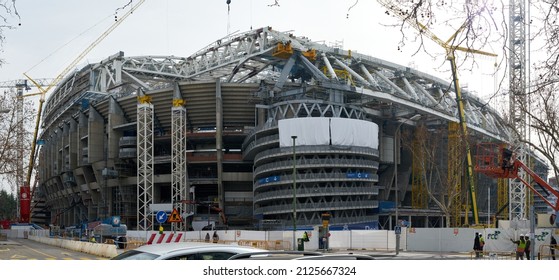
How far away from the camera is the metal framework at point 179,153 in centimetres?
9038

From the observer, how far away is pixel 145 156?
92188mm

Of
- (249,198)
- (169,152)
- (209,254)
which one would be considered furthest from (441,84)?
(209,254)

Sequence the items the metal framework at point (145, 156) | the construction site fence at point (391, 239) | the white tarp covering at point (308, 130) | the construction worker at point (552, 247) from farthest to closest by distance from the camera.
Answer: the metal framework at point (145, 156) → the white tarp covering at point (308, 130) → the construction site fence at point (391, 239) → the construction worker at point (552, 247)

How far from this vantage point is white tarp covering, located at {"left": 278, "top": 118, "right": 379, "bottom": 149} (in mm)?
85250

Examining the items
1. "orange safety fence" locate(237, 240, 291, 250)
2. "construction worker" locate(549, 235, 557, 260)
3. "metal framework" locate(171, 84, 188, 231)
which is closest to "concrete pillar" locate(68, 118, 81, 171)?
"metal framework" locate(171, 84, 188, 231)

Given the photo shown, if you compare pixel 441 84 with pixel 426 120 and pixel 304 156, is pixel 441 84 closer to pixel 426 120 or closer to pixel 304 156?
pixel 426 120

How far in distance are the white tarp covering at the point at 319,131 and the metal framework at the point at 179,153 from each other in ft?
46.2

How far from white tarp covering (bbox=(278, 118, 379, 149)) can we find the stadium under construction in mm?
140

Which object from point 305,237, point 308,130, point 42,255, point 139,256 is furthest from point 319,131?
point 139,256

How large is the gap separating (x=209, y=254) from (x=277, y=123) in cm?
7806

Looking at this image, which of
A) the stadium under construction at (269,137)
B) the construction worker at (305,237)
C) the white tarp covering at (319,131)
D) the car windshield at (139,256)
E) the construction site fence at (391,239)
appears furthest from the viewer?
the stadium under construction at (269,137)

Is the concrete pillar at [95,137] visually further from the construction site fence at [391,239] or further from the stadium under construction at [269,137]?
the construction site fence at [391,239]

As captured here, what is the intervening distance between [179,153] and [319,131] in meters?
20.2

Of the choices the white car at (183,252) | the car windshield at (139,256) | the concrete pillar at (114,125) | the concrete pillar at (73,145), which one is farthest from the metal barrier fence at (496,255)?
the concrete pillar at (73,145)
